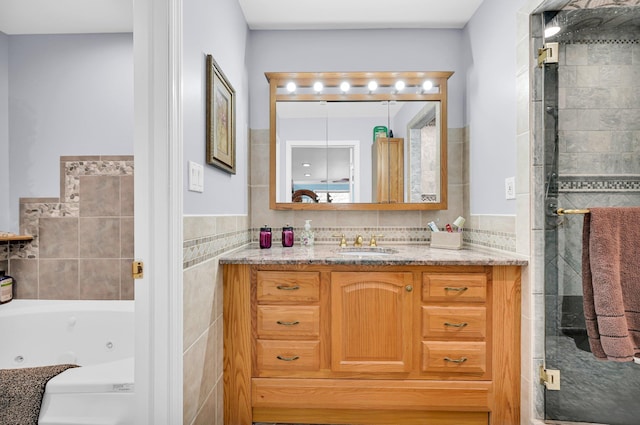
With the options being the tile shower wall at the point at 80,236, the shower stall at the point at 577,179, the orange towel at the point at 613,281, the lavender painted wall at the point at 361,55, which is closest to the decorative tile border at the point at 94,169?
the tile shower wall at the point at 80,236

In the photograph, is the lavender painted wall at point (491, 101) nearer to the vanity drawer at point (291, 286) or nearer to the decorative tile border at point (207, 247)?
the vanity drawer at point (291, 286)

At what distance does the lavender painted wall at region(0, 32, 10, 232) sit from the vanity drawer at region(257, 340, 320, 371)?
2.02m

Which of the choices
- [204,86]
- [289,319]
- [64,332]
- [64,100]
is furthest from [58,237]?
[289,319]

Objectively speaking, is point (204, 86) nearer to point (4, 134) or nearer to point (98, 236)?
point (98, 236)

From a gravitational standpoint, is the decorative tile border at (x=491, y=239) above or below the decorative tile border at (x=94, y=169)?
below

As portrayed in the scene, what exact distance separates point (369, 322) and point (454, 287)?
47 cm

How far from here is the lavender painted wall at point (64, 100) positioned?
2.26m

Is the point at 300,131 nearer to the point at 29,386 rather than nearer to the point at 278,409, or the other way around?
the point at 278,409

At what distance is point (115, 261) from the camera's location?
2.26 m

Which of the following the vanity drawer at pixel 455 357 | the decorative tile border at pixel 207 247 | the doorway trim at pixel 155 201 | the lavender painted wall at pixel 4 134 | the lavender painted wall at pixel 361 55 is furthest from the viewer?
the lavender painted wall at pixel 361 55

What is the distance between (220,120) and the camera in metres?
1.67

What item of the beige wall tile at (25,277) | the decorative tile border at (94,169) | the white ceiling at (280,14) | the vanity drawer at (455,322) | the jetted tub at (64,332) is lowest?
the jetted tub at (64,332)

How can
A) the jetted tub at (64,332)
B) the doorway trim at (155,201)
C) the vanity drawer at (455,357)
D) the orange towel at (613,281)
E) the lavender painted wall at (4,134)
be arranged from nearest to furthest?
the doorway trim at (155,201), the orange towel at (613,281), the vanity drawer at (455,357), the jetted tub at (64,332), the lavender painted wall at (4,134)

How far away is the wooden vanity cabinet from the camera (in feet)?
5.51
